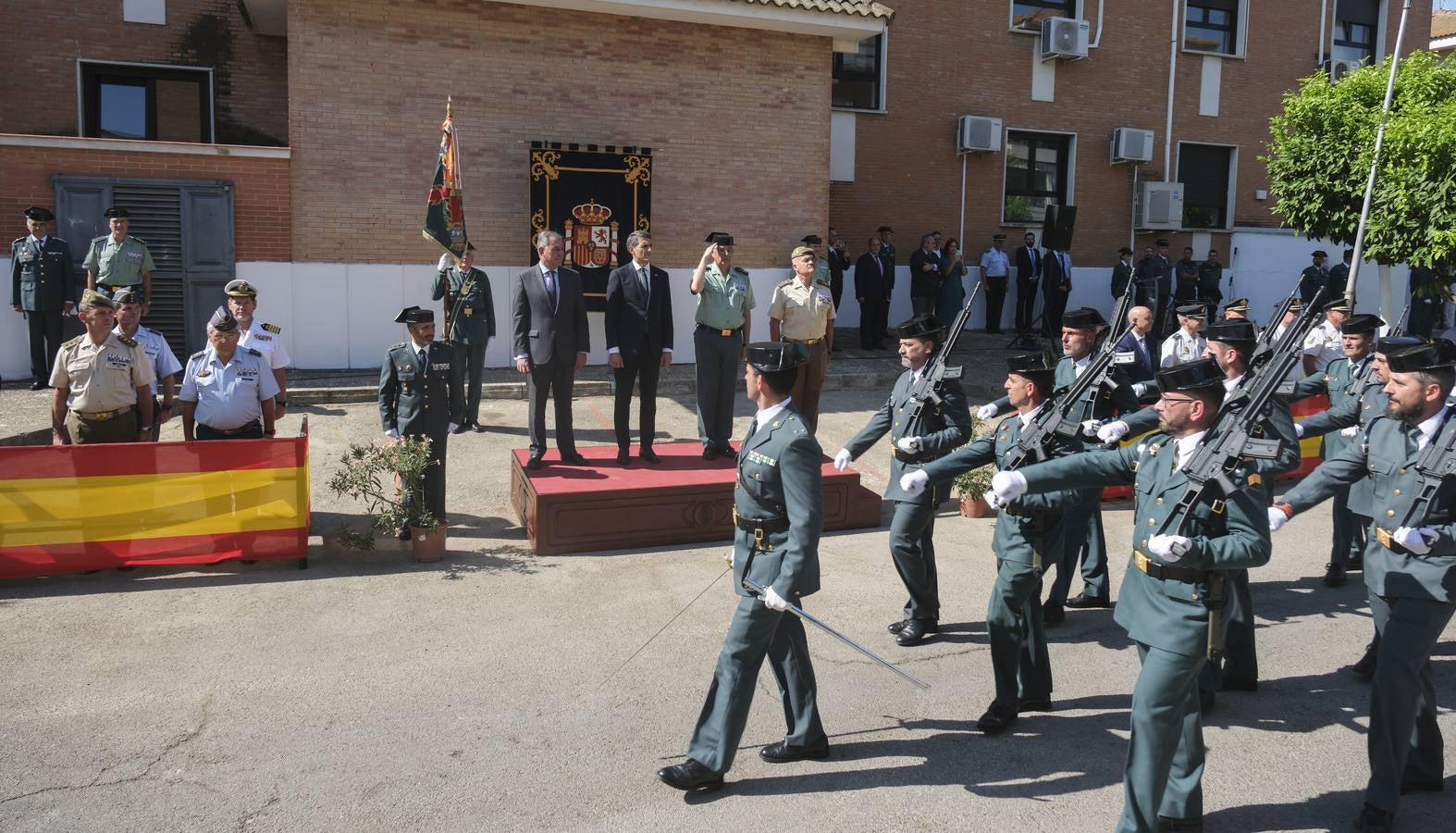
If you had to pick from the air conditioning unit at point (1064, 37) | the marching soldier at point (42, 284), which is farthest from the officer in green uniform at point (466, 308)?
the air conditioning unit at point (1064, 37)

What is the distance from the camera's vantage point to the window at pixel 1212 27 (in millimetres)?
23312

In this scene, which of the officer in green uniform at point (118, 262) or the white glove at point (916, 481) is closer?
the white glove at point (916, 481)

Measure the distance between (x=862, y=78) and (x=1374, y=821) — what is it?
18138 mm

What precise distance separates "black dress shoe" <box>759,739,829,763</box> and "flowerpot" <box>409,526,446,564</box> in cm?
385

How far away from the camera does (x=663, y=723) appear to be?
18.5 feet

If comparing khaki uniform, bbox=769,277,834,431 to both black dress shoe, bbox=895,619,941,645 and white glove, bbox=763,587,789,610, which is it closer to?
black dress shoe, bbox=895,619,941,645

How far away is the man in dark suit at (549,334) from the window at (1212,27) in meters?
18.8

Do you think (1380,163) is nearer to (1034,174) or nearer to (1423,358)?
(1034,174)

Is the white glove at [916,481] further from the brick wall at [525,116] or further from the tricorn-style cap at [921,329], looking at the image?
the brick wall at [525,116]

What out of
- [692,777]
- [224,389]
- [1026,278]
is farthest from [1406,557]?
[1026,278]

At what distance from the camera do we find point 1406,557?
4.86 meters

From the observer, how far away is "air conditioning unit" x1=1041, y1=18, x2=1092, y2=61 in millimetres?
21188

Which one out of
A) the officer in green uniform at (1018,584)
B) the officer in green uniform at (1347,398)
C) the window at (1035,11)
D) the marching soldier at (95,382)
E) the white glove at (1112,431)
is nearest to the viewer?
the officer in green uniform at (1018,584)

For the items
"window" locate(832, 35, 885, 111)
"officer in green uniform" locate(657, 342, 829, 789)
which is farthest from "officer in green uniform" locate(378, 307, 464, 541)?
"window" locate(832, 35, 885, 111)
